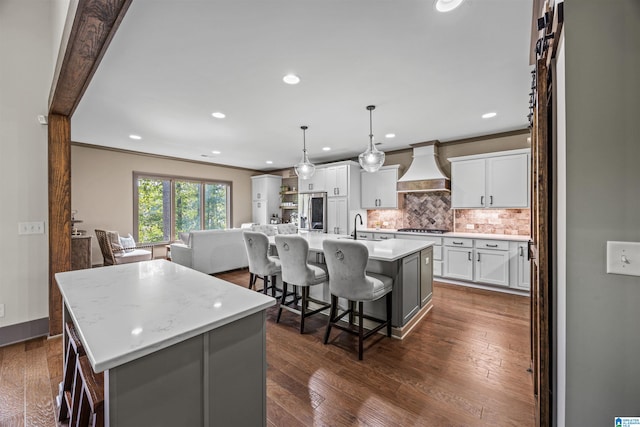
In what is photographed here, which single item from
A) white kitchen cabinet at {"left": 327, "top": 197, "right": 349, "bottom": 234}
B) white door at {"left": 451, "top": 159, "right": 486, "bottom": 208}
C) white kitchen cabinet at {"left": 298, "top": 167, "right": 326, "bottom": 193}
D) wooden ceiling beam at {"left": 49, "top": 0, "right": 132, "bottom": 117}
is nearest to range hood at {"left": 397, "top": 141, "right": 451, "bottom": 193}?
white door at {"left": 451, "top": 159, "right": 486, "bottom": 208}

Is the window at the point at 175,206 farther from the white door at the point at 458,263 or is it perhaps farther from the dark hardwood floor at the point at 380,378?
the white door at the point at 458,263

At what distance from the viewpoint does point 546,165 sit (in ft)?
3.91

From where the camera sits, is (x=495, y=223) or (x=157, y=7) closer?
(x=157, y=7)

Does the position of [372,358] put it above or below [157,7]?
below

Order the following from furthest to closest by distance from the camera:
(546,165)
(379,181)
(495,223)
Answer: (379,181) < (495,223) < (546,165)

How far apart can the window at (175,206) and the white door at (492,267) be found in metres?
6.35

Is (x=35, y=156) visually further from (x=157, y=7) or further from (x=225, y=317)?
(x=225, y=317)

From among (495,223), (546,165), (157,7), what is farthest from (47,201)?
(495,223)

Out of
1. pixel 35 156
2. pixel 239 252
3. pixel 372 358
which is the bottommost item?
pixel 372 358

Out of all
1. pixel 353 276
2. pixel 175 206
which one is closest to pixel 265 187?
pixel 175 206

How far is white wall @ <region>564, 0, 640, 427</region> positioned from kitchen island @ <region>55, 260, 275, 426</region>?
1192mm

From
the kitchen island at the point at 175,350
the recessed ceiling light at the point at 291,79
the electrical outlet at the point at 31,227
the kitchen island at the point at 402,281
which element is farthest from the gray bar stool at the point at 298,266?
the electrical outlet at the point at 31,227

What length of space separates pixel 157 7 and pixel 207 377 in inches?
86.6

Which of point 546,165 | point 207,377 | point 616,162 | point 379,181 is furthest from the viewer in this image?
point 379,181
